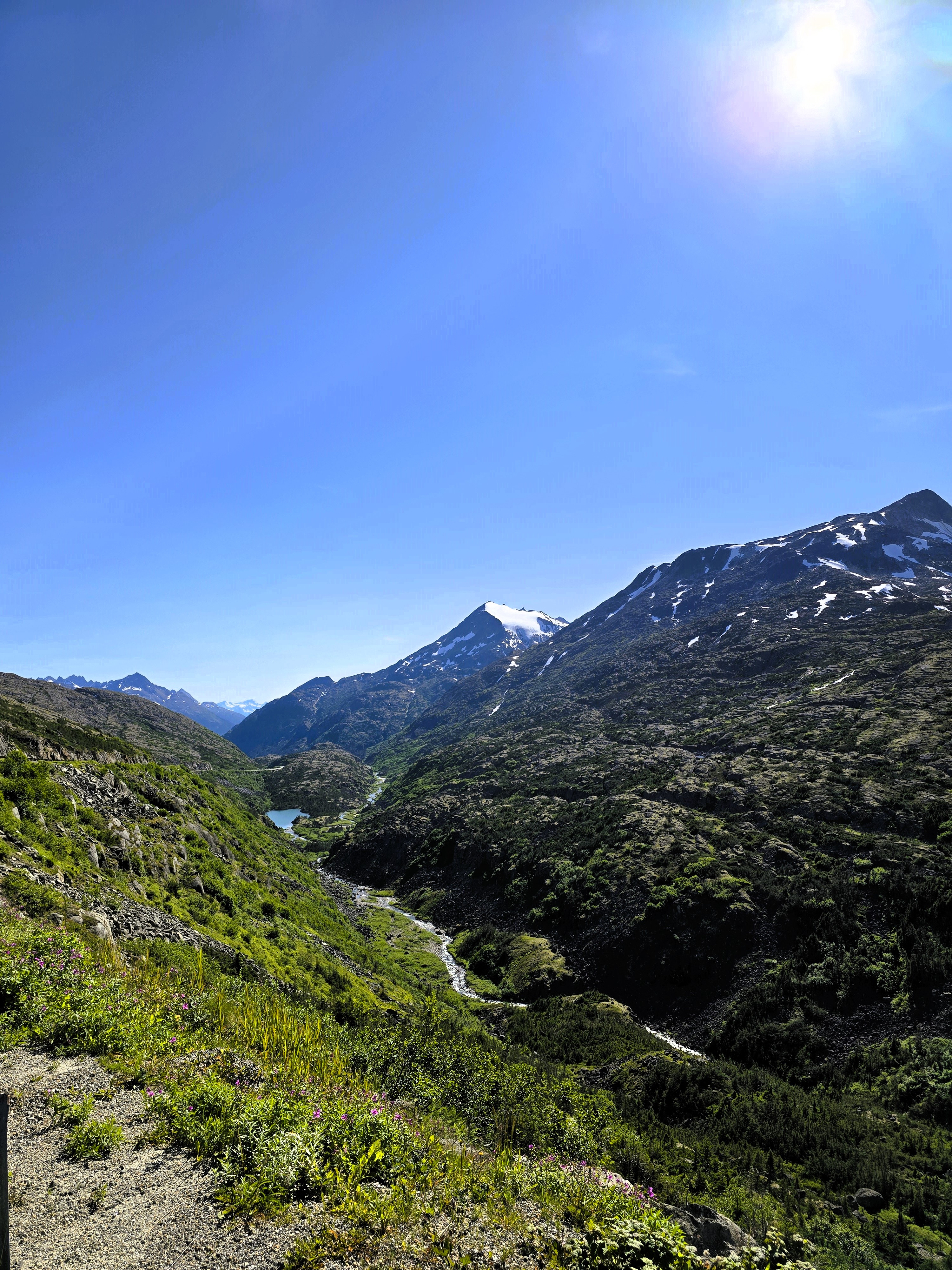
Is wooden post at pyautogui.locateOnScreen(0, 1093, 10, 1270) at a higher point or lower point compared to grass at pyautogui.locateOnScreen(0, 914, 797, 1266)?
higher

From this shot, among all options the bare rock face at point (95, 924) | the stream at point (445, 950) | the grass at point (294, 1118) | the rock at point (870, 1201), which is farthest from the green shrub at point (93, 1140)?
the stream at point (445, 950)

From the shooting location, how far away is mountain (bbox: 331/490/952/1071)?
44562 millimetres

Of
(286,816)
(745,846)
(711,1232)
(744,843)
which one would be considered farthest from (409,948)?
(286,816)

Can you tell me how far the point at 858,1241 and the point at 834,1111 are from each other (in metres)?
14.5

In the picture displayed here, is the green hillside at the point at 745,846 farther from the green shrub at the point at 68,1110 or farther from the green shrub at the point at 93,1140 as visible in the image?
the green shrub at the point at 68,1110

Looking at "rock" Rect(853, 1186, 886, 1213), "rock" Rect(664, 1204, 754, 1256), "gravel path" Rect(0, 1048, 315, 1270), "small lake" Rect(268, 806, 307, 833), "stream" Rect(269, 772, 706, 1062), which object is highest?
"gravel path" Rect(0, 1048, 315, 1270)

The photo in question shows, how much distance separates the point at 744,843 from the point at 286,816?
16817 centimetres

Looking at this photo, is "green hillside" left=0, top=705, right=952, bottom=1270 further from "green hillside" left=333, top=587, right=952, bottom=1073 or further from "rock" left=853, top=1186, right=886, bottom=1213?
"green hillside" left=333, top=587, right=952, bottom=1073

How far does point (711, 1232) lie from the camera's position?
45.4 ft

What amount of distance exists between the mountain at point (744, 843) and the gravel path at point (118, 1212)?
49715 mm

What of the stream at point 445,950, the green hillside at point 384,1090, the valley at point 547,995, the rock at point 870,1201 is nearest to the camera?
the green hillside at point 384,1090

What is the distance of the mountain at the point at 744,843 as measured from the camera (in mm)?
44562

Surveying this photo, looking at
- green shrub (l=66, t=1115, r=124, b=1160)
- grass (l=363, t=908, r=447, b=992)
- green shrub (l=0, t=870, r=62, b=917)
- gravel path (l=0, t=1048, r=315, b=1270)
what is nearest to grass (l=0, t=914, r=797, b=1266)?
green shrub (l=66, t=1115, r=124, b=1160)

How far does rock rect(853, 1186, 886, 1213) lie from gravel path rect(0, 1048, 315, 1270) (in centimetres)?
3336
